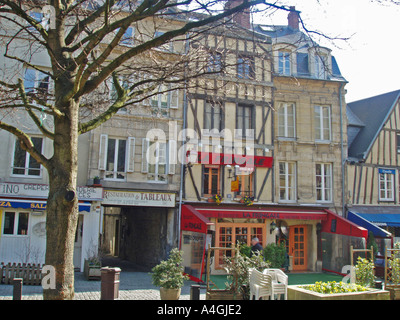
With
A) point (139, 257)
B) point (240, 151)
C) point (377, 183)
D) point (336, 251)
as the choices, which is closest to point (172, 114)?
point (240, 151)

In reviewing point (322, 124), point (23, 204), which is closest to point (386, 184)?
point (322, 124)

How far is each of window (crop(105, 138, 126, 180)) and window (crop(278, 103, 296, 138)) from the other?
22.6ft

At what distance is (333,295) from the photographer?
6.95 metres

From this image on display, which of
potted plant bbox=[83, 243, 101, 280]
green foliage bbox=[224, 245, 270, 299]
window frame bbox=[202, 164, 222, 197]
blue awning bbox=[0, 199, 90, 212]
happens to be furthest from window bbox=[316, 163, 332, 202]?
Result: blue awning bbox=[0, 199, 90, 212]

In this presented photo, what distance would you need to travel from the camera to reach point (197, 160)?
643 inches

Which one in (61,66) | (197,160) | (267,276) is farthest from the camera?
(197,160)

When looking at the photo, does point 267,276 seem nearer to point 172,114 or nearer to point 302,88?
point 172,114

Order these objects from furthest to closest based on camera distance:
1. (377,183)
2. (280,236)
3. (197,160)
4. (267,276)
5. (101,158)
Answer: (377,183), (280,236), (197,160), (101,158), (267,276)

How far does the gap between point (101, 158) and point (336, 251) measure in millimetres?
10244

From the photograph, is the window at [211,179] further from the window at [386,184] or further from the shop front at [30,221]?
the window at [386,184]

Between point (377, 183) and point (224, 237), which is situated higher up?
point (377, 183)

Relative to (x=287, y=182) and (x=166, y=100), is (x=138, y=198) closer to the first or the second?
(x=166, y=100)

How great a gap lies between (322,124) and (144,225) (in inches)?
364

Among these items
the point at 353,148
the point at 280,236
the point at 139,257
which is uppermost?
the point at 353,148
